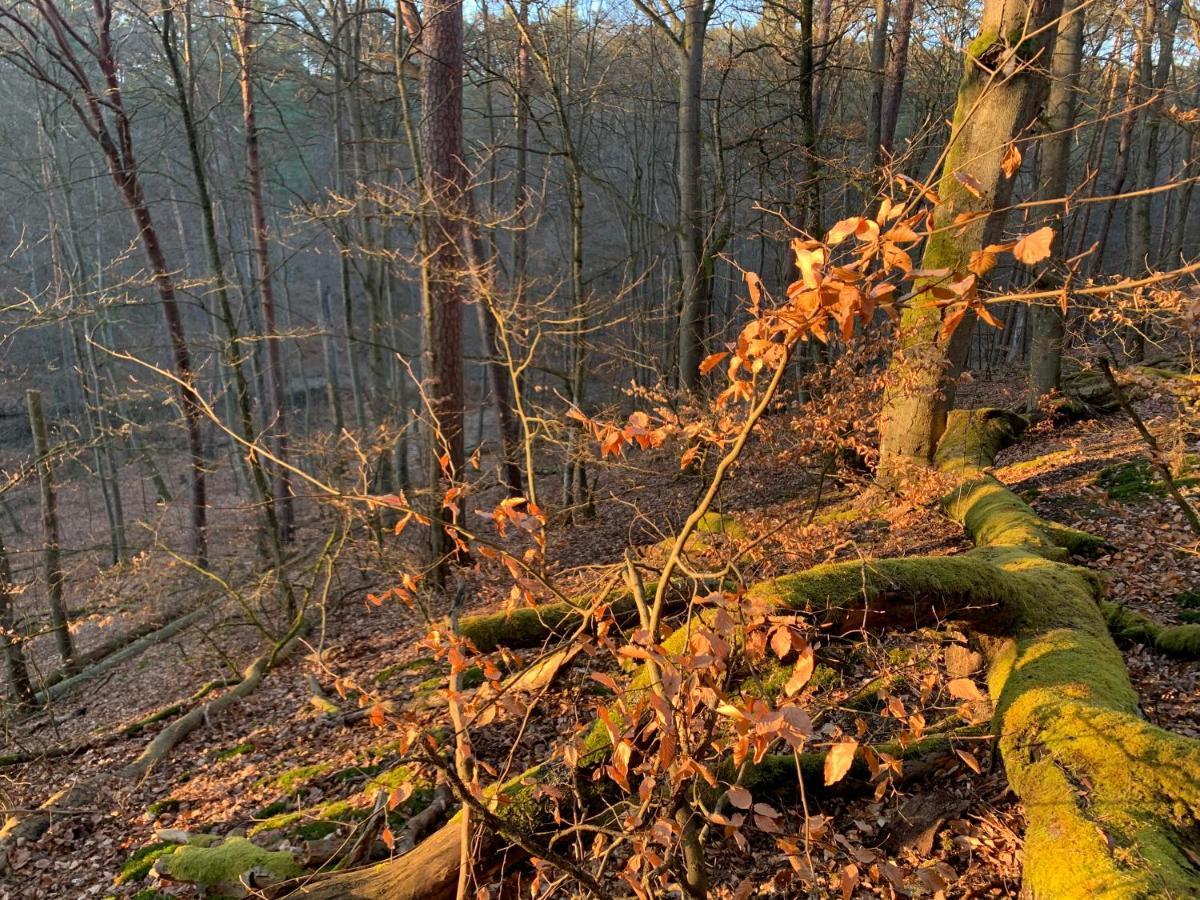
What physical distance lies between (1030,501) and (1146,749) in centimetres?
452

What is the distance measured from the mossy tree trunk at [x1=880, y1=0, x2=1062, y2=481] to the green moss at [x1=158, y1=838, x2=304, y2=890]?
17.4 ft

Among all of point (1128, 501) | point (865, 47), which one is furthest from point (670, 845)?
point (865, 47)

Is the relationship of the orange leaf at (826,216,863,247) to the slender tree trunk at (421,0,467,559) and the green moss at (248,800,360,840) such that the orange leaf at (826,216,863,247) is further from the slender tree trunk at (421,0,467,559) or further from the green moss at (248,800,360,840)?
the slender tree trunk at (421,0,467,559)

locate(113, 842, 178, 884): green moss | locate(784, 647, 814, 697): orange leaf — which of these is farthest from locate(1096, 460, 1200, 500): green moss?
locate(113, 842, 178, 884): green moss

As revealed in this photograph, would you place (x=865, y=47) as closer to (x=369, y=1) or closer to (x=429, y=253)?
(x=369, y=1)

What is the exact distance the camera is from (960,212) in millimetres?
5594

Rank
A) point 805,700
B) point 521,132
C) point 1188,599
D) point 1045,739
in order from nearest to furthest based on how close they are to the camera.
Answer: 1. point 1045,739
2. point 805,700
3. point 1188,599
4. point 521,132

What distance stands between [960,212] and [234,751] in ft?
24.9

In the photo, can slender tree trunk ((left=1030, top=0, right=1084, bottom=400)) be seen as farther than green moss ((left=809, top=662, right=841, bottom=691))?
Yes

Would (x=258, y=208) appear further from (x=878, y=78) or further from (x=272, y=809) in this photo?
(x=272, y=809)

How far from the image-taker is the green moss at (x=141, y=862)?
4199 mm

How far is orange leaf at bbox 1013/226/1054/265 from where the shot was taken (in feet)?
4.24

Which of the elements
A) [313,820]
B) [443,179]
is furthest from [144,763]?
[443,179]

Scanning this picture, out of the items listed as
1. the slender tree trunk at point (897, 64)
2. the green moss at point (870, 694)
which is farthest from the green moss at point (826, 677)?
the slender tree trunk at point (897, 64)
